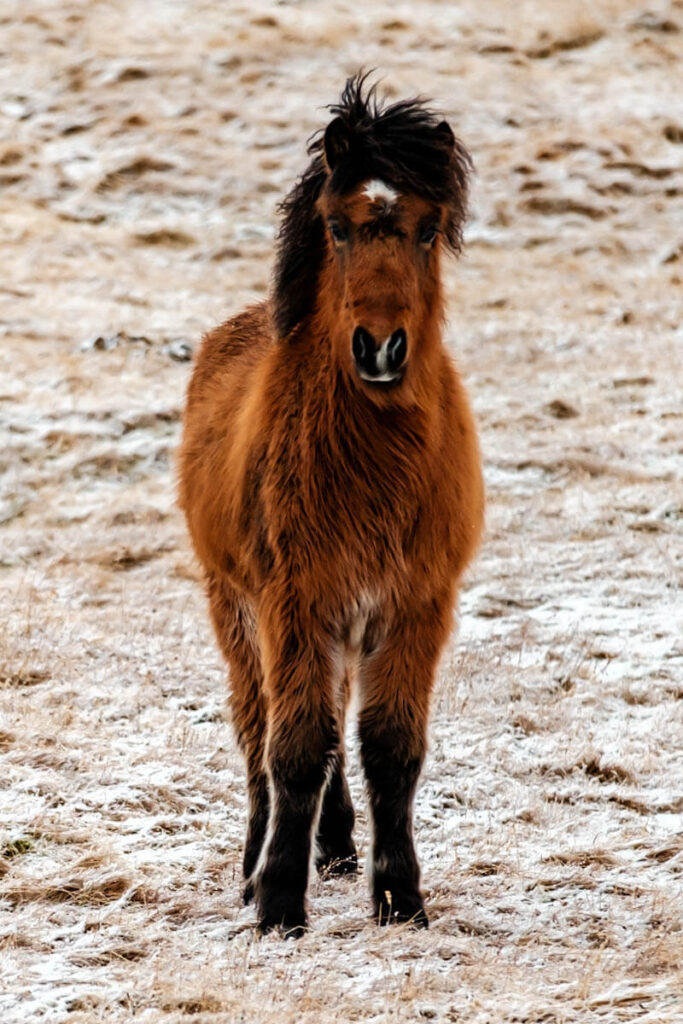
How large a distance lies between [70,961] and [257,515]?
163cm

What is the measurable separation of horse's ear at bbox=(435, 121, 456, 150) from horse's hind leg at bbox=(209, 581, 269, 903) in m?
1.98

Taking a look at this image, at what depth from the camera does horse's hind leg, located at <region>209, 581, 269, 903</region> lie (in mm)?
5371

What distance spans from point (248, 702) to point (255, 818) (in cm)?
46

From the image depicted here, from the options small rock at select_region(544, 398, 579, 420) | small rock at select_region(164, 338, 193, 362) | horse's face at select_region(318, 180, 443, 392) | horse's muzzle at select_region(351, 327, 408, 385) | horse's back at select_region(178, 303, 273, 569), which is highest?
horse's face at select_region(318, 180, 443, 392)

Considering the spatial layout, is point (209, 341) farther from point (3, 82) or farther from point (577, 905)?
point (3, 82)

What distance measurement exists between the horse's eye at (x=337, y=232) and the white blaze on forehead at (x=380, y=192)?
0.16m

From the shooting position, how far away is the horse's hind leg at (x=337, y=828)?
5582mm

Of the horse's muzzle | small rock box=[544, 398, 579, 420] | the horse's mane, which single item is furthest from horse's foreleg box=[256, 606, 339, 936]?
small rock box=[544, 398, 579, 420]

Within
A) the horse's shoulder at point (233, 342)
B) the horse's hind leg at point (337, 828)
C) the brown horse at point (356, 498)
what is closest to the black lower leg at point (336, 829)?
the horse's hind leg at point (337, 828)

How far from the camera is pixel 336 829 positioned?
5602mm

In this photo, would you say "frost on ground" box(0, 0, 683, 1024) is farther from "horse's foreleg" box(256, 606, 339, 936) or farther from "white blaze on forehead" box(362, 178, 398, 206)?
"white blaze on forehead" box(362, 178, 398, 206)

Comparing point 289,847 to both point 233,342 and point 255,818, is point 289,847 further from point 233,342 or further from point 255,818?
point 233,342

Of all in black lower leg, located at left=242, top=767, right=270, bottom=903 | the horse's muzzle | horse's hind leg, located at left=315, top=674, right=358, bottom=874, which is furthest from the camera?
horse's hind leg, located at left=315, top=674, right=358, bottom=874

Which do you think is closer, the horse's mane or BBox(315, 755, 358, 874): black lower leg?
the horse's mane
